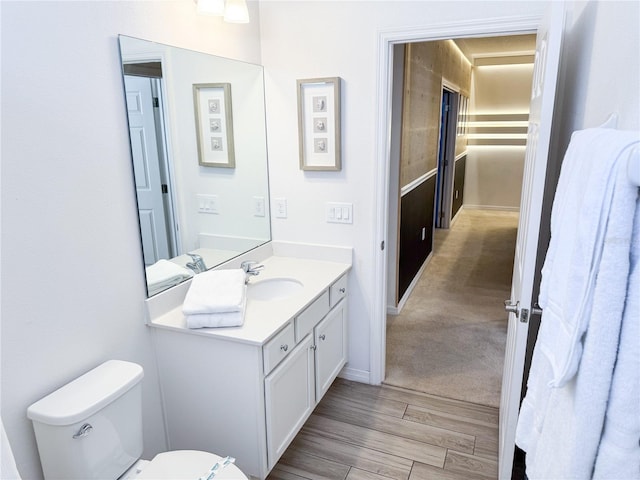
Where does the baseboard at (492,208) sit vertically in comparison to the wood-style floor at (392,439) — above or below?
above

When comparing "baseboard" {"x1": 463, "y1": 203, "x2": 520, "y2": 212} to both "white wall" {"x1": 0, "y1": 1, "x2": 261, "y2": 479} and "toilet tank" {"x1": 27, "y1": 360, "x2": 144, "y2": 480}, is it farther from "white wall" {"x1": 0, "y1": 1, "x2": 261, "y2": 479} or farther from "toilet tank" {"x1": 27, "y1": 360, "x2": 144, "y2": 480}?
"toilet tank" {"x1": 27, "y1": 360, "x2": 144, "y2": 480}

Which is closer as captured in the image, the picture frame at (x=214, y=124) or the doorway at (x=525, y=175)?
the doorway at (x=525, y=175)

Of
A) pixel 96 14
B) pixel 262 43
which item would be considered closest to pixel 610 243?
pixel 96 14

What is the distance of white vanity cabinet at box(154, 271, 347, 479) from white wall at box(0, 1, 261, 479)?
8.5 inches

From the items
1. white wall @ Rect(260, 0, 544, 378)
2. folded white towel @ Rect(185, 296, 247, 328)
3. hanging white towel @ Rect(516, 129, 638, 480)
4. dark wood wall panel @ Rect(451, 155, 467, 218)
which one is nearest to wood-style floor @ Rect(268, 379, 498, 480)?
white wall @ Rect(260, 0, 544, 378)

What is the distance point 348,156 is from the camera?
2.48 metres

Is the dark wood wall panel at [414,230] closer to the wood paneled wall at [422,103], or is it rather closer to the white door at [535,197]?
the wood paneled wall at [422,103]

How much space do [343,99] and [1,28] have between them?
5.14 feet

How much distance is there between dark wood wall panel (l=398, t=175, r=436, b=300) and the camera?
388cm

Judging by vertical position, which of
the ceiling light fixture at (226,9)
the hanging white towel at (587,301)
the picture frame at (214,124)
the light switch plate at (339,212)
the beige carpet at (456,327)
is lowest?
the beige carpet at (456,327)

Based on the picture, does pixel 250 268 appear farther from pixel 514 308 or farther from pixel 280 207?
pixel 514 308

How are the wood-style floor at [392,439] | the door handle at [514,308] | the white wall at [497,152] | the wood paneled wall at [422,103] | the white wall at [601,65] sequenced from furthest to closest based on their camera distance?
the white wall at [497,152], the wood paneled wall at [422,103], the wood-style floor at [392,439], the door handle at [514,308], the white wall at [601,65]

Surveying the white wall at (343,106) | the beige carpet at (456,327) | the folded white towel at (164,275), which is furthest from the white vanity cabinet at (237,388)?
the beige carpet at (456,327)

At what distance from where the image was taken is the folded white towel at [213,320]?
1.78 m
